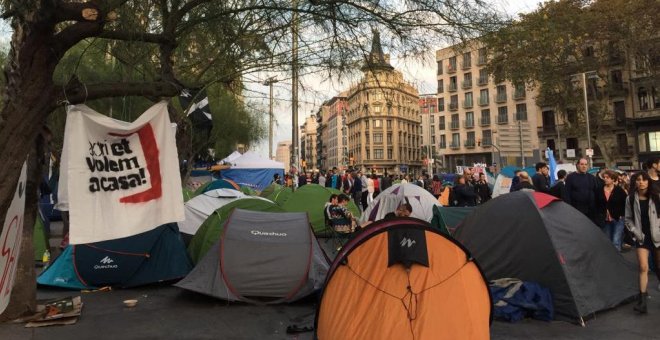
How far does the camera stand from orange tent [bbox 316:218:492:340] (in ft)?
14.8

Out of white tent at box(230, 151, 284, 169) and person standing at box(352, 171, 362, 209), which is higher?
white tent at box(230, 151, 284, 169)

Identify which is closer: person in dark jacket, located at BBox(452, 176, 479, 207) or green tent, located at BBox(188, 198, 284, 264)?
green tent, located at BBox(188, 198, 284, 264)

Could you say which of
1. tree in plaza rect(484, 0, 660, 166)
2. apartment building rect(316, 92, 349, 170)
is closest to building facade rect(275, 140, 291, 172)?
apartment building rect(316, 92, 349, 170)

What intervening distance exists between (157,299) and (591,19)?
32.2m

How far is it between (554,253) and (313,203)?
25.0ft

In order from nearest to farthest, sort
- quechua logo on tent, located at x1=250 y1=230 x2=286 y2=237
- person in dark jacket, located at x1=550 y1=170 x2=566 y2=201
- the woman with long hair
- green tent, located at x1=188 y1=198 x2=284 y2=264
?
the woman with long hair, quechua logo on tent, located at x1=250 y1=230 x2=286 y2=237, green tent, located at x1=188 y1=198 x2=284 y2=264, person in dark jacket, located at x1=550 y1=170 x2=566 y2=201

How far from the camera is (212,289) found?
21.0 feet

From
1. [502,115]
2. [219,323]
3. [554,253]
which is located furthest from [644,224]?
[502,115]

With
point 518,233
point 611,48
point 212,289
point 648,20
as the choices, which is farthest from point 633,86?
point 212,289

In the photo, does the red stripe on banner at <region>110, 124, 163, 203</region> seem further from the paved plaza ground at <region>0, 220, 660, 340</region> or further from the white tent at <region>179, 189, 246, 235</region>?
the white tent at <region>179, 189, 246, 235</region>

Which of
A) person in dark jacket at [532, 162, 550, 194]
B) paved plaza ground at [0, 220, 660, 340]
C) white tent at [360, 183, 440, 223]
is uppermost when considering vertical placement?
person in dark jacket at [532, 162, 550, 194]

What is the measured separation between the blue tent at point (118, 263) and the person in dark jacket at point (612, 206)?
26.4 ft

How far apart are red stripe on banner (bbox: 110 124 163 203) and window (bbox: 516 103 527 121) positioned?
55.9 metres

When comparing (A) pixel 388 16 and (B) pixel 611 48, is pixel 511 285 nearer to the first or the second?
(A) pixel 388 16
